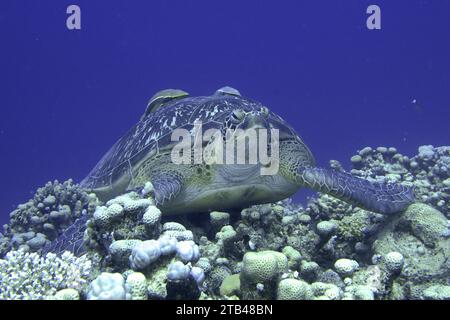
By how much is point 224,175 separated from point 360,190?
170cm

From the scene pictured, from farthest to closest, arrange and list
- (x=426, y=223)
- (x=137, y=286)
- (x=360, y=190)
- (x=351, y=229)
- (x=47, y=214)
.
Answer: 1. (x=47, y=214)
2. (x=360, y=190)
3. (x=351, y=229)
4. (x=426, y=223)
5. (x=137, y=286)

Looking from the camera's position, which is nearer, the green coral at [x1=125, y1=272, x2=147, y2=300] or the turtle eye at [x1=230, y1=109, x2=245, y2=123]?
the green coral at [x1=125, y1=272, x2=147, y2=300]

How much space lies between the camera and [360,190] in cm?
424

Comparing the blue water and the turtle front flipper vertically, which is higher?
the blue water

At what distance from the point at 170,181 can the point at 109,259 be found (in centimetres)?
158

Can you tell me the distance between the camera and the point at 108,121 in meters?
108

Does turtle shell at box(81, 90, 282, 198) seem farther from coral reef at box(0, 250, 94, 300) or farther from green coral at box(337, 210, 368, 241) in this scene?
coral reef at box(0, 250, 94, 300)

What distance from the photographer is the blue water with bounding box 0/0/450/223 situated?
92250 mm

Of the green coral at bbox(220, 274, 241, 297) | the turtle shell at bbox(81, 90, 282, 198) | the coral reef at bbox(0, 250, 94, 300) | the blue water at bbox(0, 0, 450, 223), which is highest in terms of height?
the blue water at bbox(0, 0, 450, 223)

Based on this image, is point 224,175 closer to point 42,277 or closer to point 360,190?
point 360,190

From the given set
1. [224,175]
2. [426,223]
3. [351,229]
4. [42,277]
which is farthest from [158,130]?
[426,223]

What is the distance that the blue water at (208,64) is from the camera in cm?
9225

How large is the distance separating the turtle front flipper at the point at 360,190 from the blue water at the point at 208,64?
2913 inches

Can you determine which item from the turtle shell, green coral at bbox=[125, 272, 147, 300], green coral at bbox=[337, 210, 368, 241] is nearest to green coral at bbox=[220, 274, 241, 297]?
green coral at bbox=[125, 272, 147, 300]
